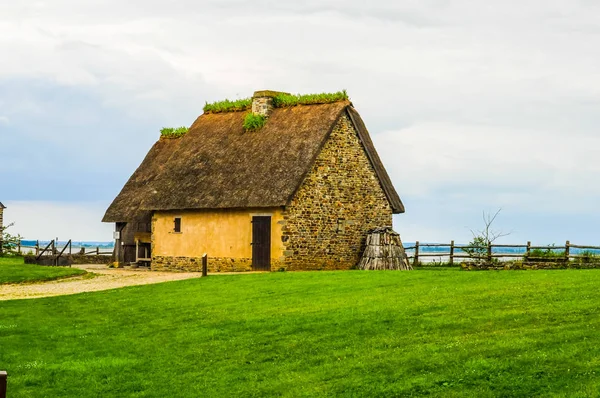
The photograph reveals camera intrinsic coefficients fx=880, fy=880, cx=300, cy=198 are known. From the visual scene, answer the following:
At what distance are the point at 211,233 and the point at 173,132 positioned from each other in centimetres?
1228

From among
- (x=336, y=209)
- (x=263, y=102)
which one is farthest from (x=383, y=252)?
(x=263, y=102)

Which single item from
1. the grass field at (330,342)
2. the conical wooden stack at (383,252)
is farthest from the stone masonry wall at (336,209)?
the grass field at (330,342)

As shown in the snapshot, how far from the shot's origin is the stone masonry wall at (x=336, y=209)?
126 ft

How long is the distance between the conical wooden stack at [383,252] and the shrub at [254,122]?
7.87 metres

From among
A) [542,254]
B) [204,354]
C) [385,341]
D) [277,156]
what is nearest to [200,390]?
[204,354]

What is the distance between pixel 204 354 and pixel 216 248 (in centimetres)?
2268

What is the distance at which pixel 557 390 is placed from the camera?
12.9m

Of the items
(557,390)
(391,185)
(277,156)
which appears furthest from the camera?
(391,185)

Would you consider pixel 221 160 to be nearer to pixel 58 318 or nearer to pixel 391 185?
pixel 391 185

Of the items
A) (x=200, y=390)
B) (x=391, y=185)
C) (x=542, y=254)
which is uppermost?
(x=391, y=185)

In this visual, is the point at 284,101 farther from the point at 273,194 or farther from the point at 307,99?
the point at 273,194

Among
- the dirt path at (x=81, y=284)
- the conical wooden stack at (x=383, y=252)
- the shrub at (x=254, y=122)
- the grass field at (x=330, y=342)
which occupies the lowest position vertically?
the grass field at (x=330, y=342)

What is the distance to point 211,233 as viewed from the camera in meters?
41.2

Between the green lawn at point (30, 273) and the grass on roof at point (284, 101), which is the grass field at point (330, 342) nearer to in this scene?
the green lawn at point (30, 273)
